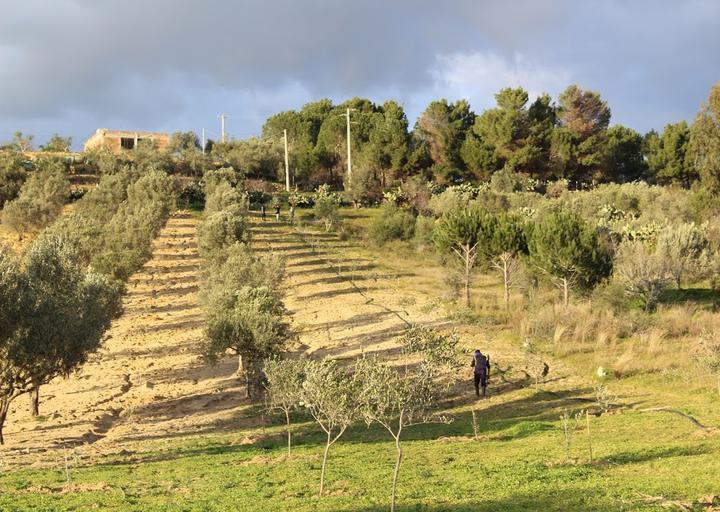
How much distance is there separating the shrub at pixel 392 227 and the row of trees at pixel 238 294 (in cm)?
1353

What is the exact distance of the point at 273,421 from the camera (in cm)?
2797

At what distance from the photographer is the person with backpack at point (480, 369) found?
29.2 meters

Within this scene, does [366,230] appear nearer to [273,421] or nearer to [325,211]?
[325,211]

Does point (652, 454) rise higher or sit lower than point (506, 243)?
lower

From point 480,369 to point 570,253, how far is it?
51.0 feet

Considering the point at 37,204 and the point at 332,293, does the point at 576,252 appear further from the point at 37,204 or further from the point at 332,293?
the point at 37,204

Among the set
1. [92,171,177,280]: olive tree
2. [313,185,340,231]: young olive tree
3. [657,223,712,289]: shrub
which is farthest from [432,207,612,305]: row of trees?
[313,185,340,231]: young olive tree

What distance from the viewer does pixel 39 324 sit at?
22.8m

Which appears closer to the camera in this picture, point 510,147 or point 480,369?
point 480,369

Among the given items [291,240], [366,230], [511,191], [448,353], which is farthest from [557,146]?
[448,353]

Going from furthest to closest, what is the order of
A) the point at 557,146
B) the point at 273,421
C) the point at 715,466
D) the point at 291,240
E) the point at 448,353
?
the point at 557,146, the point at 291,240, the point at 273,421, the point at 448,353, the point at 715,466

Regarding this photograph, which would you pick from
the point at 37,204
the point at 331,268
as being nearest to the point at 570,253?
the point at 331,268

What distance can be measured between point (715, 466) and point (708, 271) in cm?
3735

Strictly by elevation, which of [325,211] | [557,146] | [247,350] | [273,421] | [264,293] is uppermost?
[557,146]
